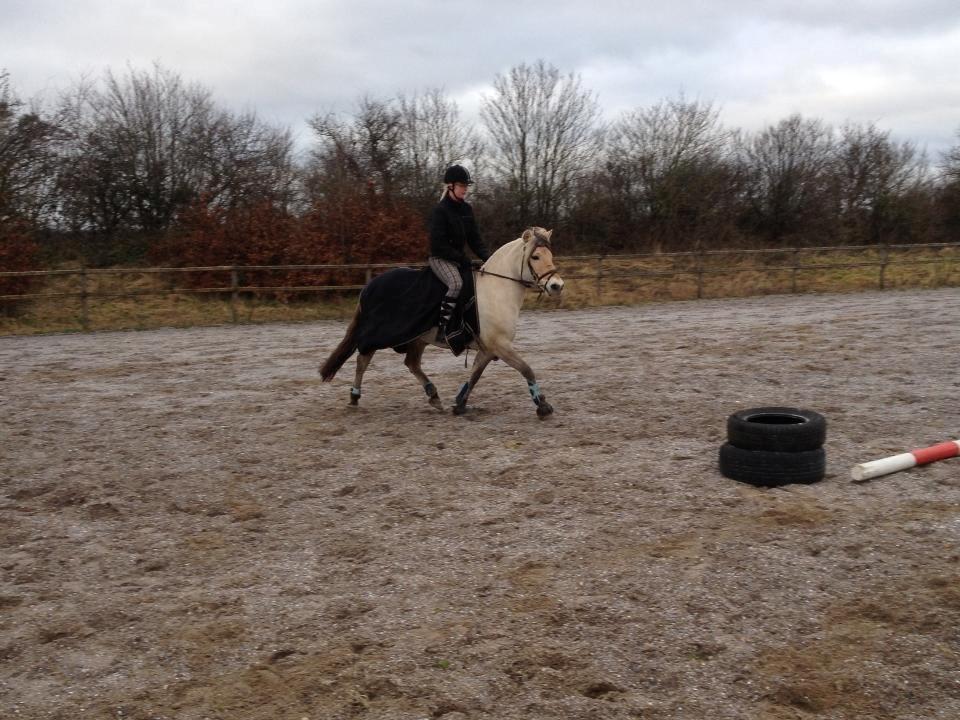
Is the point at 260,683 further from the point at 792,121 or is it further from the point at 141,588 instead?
the point at 792,121

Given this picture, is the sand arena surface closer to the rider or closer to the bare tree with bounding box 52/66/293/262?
the rider

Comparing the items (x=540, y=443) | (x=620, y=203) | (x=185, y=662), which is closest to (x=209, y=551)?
(x=185, y=662)

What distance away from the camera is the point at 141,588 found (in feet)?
13.6

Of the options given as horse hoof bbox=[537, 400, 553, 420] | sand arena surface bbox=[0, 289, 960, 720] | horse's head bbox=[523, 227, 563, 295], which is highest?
horse's head bbox=[523, 227, 563, 295]

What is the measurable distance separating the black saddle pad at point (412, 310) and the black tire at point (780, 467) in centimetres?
304

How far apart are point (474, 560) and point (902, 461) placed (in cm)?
308

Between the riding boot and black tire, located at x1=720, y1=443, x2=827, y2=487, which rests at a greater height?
the riding boot

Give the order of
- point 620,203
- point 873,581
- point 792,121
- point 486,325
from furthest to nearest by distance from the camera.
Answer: point 792,121 → point 620,203 → point 486,325 → point 873,581

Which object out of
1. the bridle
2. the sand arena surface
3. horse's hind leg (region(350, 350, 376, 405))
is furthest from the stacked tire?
horse's hind leg (region(350, 350, 376, 405))

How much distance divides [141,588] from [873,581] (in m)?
3.72

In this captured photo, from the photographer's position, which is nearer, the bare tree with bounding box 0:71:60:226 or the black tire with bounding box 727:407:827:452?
the black tire with bounding box 727:407:827:452

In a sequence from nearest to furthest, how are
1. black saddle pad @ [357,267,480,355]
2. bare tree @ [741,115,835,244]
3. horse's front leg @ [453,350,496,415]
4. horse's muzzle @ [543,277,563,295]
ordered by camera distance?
horse's muzzle @ [543,277,563,295]
black saddle pad @ [357,267,480,355]
horse's front leg @ [453,350,496,415]
bare tree @ [741,115,835,244]

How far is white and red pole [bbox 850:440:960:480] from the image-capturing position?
531cm

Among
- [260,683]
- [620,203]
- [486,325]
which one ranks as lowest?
[260,683]
